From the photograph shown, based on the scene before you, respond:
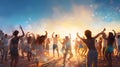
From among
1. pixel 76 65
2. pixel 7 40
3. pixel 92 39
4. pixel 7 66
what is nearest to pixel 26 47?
pixel 7 40

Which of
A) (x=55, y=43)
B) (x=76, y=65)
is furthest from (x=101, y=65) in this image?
(x=55, y=43)

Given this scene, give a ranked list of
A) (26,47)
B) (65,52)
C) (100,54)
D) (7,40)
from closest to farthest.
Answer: (65,52)
(7,40)
(26,47)
(100,54)

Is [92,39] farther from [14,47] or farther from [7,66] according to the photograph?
[7,66]

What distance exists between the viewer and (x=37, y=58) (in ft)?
59.1

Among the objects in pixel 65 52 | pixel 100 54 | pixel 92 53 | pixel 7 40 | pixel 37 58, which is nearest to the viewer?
pixel 92 53

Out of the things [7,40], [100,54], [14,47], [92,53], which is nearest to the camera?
[92,53]

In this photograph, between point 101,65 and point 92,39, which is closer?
point 92,39

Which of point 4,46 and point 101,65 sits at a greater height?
point 4,46

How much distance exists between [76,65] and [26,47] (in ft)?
18.2

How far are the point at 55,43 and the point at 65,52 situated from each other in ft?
20.7

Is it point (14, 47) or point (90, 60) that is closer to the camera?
point (90, 60)

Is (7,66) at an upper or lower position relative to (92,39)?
lower

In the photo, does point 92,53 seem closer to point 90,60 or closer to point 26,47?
point 90,60

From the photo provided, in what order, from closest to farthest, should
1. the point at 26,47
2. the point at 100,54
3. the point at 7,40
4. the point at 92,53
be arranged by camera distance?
1. the point at 92,53
2. the point at 7,40
3. the point at 26,47
4. the point at 100,54
